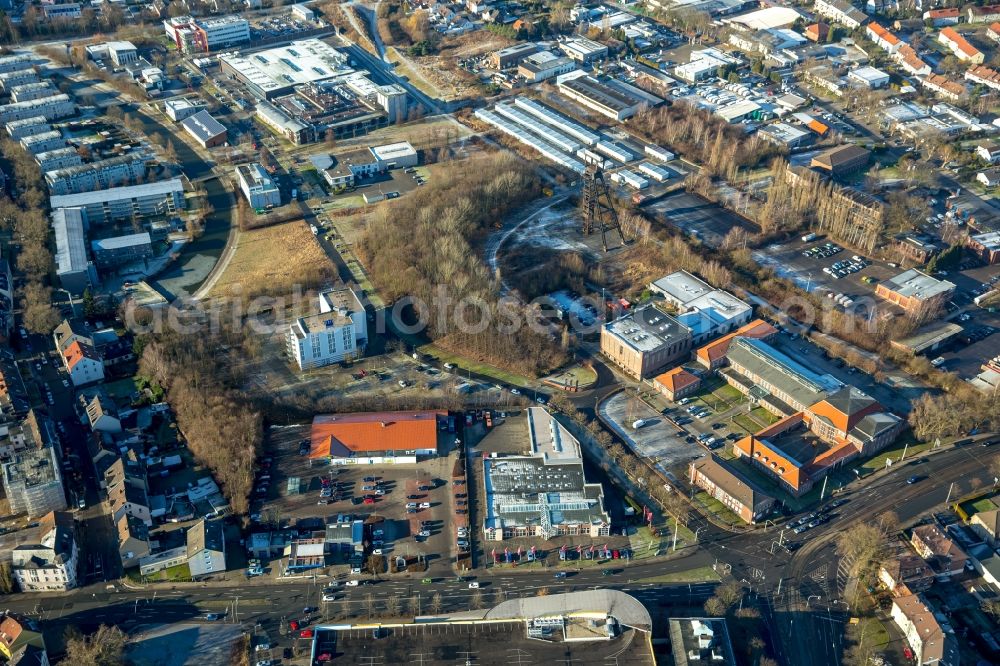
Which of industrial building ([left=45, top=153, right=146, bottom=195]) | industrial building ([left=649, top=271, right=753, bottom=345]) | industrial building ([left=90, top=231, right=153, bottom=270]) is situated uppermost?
industrial building ([left=45, top=153, right=146, bottom=195])

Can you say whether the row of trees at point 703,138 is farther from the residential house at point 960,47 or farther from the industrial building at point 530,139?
the residential house at point 960,47

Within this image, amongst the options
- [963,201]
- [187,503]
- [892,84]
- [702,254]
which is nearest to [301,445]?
[187,503]

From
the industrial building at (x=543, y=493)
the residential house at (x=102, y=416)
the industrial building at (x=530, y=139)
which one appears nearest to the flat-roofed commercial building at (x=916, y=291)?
the industrial building at (x=543, y=493)

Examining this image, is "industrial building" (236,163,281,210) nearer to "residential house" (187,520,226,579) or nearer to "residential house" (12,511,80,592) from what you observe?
"residential house" (187,520,226,579)

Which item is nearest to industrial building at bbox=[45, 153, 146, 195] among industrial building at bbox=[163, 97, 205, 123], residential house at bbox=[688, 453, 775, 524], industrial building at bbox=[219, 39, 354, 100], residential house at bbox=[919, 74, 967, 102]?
industrial building at bbox=[163, 97, 205, 123]

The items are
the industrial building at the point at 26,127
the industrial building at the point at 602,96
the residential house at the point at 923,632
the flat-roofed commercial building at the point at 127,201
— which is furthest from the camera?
the industrial building at the point at 602,96
